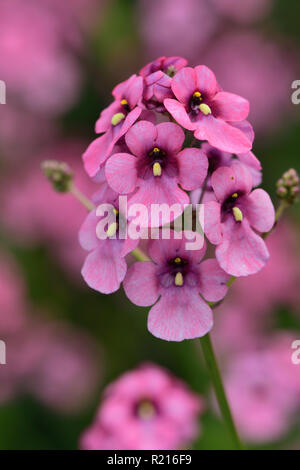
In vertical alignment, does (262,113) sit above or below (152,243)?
above

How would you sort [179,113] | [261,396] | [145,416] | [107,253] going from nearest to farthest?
[179,113], [107,253], [145,416], [261,396]

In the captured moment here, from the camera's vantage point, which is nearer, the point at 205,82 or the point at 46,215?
the point at 205,82

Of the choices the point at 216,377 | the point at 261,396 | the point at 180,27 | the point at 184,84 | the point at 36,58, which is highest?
the point at 180,27

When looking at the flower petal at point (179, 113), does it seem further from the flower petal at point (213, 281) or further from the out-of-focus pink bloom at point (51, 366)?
the out-of-focus pink bloom at point (51, 366)

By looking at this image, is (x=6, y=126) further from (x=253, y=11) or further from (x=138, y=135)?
(x=138, y=135)

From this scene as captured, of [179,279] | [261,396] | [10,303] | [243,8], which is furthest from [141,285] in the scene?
[243,8]

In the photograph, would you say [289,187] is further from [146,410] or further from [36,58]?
[36,58]

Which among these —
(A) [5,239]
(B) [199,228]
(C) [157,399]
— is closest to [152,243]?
(B) [199,228]
